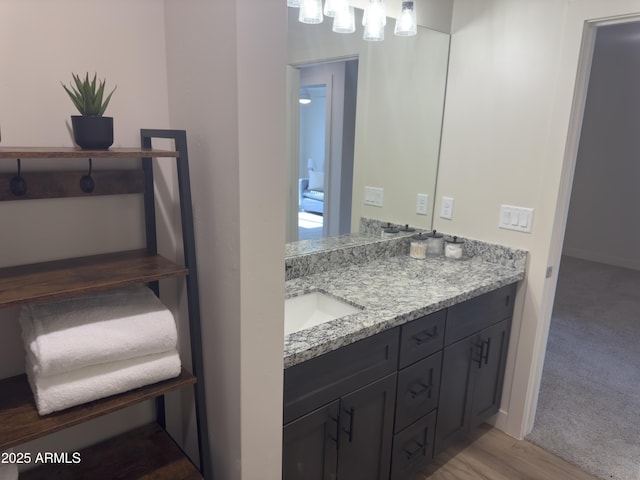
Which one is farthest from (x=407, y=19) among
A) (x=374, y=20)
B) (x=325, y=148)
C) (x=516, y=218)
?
(x=516, y=218)

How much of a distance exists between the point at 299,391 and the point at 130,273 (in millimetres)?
607

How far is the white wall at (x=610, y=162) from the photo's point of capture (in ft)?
17.1

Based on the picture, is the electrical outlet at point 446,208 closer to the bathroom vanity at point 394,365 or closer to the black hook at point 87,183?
the bathroom vanity at point 394,365

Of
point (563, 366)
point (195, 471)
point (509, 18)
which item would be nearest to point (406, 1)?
point (509, 18)

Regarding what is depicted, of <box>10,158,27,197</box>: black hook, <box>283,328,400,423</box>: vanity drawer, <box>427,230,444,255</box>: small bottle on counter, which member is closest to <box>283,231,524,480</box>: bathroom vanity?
<box>283,328,400,423</box>: vanity drawer

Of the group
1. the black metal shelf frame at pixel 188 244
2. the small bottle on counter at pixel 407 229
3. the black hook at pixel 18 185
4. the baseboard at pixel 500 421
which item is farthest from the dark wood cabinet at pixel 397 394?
the black hook at pixel 18 185

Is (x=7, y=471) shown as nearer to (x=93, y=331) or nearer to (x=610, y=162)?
(x=93, y=331)

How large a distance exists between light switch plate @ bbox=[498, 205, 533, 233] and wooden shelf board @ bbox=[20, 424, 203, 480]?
5.81 feet

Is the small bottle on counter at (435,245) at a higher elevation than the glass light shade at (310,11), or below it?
below

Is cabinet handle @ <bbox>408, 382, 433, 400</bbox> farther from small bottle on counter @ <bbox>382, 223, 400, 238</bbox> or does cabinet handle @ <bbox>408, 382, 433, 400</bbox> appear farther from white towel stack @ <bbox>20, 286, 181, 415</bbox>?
white towel stack @ <bbox>20, 286, 181, 415</bbox>

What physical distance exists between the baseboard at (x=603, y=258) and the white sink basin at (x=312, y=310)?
5248 millimetres

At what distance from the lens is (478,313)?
204 centimetres

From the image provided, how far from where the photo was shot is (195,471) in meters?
1.24

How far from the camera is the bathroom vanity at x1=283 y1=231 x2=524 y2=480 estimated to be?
141 cm
